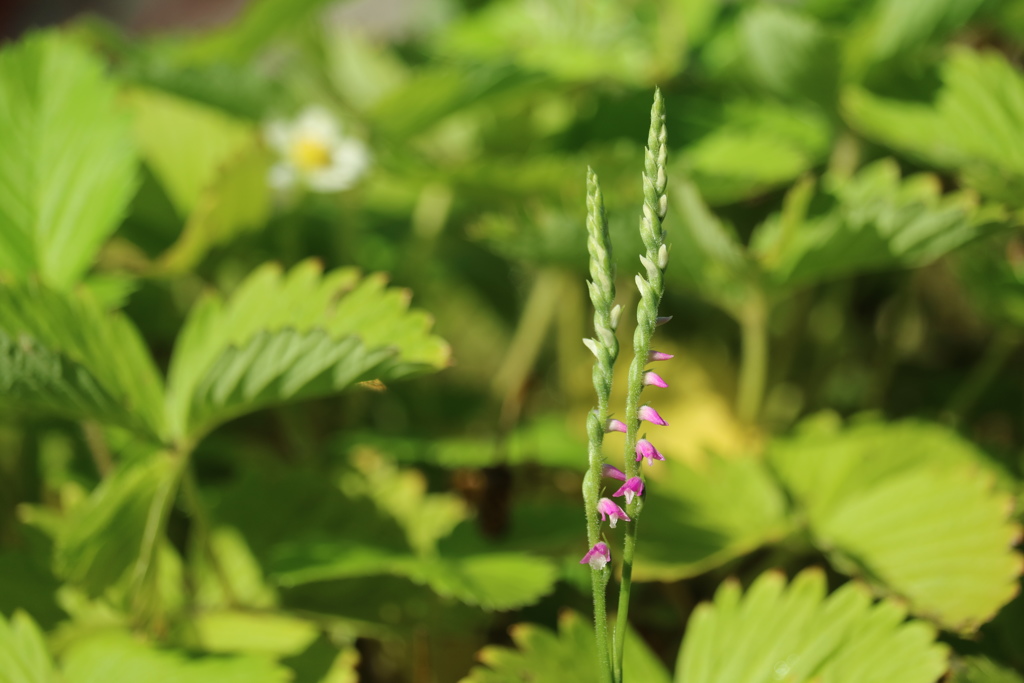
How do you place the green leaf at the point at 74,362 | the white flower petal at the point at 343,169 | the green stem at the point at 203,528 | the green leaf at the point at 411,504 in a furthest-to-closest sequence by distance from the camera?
the white flower petal at the point at 343,169
the green leaf at the point at 411,504
the green stem at the point at 203,528
the green leaf at the point at 74,362

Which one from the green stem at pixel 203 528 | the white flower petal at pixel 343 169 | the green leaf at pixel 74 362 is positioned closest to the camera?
the green leaf at pixel 74 362

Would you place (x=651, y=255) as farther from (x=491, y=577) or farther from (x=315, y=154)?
(x=315, y=154)

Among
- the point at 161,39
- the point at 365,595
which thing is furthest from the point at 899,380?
the point at 161,39

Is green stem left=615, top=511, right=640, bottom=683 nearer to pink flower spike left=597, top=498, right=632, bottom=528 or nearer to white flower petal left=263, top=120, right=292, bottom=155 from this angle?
pink flower spike left=597, top=498, right=632, bottom=528

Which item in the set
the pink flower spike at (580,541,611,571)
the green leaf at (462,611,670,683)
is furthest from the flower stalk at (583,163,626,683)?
the green leaf at (462,611,670,683)

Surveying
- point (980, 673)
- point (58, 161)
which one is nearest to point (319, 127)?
point (58, 161)

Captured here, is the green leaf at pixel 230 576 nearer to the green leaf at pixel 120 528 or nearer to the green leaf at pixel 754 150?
the green leaf at pixel 120 528

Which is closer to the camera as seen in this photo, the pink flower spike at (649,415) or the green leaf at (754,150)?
the pink flower spike at (649,415)

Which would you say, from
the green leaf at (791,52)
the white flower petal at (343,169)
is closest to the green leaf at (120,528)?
the white flower petal at (343,169)

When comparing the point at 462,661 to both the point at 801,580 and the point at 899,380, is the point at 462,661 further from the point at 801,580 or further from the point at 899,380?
the point at 899,380
